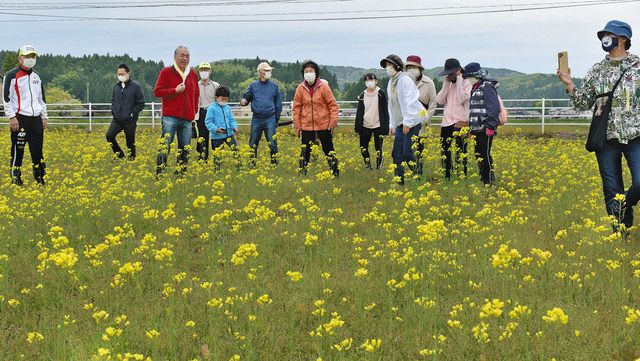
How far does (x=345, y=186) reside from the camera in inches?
386

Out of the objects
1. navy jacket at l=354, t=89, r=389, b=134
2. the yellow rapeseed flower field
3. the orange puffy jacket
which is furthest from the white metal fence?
the yellow rapeseed flower field

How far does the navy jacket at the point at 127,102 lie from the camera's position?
13148 mm

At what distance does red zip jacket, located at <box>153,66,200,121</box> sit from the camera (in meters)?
10.4

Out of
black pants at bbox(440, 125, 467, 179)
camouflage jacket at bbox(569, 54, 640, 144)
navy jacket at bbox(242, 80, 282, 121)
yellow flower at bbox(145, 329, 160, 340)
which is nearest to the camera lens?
yellow flower at bbox(145, 329, 160, 340)

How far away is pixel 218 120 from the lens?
39.5 ft

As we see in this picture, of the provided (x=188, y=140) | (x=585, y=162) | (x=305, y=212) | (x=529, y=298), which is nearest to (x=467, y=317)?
(x=529, y=298)

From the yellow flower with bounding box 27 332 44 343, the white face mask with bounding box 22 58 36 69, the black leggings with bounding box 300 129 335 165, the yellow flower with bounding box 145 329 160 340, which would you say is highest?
the white face mask with bounding box 22 58 36 69

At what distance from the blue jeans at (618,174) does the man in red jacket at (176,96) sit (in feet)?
21.8

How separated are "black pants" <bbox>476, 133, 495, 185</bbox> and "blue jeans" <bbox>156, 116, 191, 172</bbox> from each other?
16.2 feet

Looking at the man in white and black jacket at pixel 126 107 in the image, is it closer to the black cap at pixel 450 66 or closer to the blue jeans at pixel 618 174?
the black cap at pixel 450 66

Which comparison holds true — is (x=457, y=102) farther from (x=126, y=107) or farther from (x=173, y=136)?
(x=126, y=107)

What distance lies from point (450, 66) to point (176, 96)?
4670mm

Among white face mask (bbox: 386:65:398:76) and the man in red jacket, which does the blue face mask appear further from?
the man in red jacket

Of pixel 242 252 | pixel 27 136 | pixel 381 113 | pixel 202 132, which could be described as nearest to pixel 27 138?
pixel 27 136
